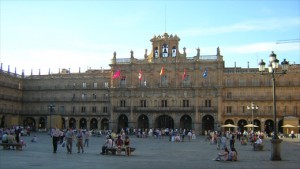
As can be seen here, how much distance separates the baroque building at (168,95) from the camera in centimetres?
7725

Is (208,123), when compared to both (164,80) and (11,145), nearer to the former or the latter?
(164,80)

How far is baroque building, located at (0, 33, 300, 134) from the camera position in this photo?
77.2 metres

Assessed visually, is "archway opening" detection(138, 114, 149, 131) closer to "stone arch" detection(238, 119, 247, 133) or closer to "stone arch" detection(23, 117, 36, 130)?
"stone arch" detection(238, 119, 247, 133)

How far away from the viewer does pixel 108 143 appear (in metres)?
28.2

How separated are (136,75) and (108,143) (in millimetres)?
54342

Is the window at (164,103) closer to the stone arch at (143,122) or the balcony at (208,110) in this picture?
the stone arch at (143,122)

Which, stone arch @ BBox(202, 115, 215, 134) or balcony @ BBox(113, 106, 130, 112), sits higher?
balcony @ BBox(113, 106, 130, 112)


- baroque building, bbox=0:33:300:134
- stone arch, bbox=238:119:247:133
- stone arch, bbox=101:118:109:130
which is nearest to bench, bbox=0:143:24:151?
baroque building, bbox=0:33:300:134

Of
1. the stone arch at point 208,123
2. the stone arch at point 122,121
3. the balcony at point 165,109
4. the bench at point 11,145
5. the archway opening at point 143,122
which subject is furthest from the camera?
the stone arch at point 122,121

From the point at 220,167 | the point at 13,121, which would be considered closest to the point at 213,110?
the point at 13,121

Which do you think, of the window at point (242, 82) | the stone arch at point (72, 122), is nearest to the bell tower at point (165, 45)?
the window at point (242, 82)

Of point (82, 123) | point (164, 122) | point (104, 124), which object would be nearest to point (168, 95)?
point (164, 122)

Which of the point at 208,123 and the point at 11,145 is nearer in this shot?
the point at 11,145

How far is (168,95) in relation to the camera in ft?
262
